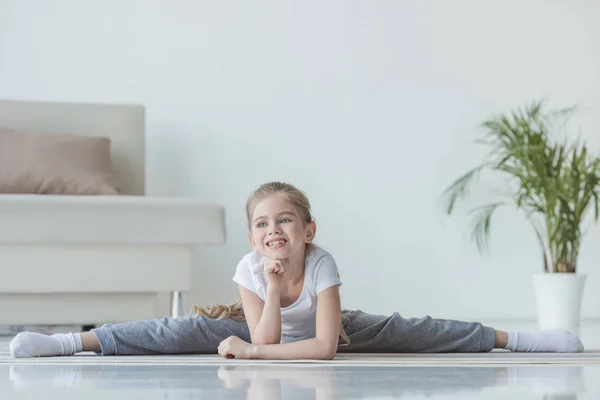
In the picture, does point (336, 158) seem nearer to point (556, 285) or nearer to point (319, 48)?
point (319, 48)

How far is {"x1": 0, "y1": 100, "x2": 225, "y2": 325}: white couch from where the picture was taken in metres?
3.36

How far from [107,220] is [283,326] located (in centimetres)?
131

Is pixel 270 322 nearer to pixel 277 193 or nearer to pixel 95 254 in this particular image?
pixel 277 193

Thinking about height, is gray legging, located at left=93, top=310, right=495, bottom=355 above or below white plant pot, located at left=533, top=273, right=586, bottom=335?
below

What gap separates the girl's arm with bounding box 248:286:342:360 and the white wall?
2.71 metres

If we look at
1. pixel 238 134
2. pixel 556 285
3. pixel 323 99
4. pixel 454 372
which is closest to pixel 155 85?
pixel 238 134

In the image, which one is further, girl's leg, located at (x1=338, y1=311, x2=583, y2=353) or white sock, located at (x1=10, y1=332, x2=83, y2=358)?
girl's leg, located at (x1=338, y1=311, x2=583, y2=353)

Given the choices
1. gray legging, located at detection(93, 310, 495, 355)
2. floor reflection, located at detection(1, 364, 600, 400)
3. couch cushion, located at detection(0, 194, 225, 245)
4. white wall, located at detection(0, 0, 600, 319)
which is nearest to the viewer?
floor reflection, located at detection(1, 364, 600, 400)

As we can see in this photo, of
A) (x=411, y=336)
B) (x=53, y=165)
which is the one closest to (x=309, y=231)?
A: (x=411, y=336)

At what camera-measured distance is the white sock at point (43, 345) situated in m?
2.15

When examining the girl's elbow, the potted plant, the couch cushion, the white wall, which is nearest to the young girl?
the girl's elbow

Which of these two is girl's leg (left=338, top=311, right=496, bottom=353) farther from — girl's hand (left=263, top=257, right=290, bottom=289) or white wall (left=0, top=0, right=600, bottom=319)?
white wall (left=0, top=0, right=600, bottom=319)

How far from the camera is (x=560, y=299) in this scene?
4.30 m

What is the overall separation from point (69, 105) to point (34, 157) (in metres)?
0.48
